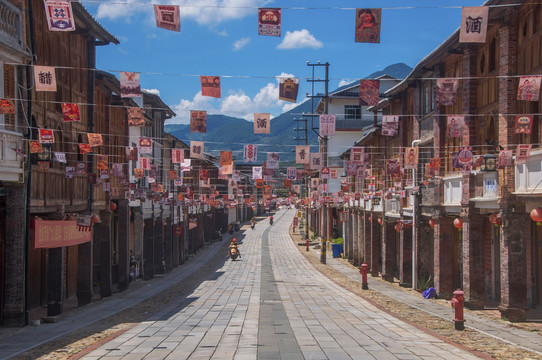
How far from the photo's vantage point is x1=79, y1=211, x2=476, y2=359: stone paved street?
1367 cm

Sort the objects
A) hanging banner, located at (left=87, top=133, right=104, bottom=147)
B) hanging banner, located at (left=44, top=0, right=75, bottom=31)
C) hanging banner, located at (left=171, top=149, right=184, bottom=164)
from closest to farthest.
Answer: hanging banner, located at (left=44, top=0, right=75, bottom=31) < hanging banner, located at (left=87, top=133, right=104, bottom=147) < hanging banner, located at (left=171, top=149, right=184, bottom=164)

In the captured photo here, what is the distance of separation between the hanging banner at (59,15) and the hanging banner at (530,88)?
12.3 meters

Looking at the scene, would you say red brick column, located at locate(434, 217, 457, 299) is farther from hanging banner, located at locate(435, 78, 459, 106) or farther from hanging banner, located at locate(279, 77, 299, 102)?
hanging banner, located at locate(279, 77, 299, 102)

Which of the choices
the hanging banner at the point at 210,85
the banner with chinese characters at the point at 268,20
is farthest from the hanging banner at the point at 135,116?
the banner with chinese characters at the point at 268,20

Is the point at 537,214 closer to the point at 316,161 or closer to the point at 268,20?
the point at 268,20

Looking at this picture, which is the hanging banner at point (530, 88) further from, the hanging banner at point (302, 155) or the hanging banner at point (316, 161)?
the hanging banner at point (316, 161)

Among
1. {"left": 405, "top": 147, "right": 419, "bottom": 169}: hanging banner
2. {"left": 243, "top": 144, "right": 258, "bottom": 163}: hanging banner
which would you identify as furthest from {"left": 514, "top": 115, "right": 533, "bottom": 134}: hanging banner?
{"left": 243, "top": 144, "right": 258, "bottom": 163}: hanging banner

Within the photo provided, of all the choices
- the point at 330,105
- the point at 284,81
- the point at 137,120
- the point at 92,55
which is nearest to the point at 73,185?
the point at 137,120

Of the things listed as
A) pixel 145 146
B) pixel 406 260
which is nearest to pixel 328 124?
pixel 406 260

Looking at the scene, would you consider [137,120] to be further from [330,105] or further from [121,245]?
[330,105]

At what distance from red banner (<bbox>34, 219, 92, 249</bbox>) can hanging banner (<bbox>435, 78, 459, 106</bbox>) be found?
14.2 m

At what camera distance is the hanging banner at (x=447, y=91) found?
70.8 feet

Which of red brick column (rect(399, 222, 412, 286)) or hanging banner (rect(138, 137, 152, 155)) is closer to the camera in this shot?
hanging banner (rect(138, 137, 152, 155))

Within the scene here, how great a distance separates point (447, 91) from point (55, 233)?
14727 mm
